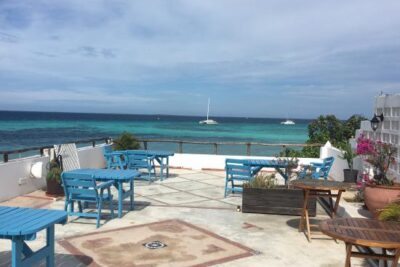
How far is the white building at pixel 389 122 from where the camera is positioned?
22.2 ft

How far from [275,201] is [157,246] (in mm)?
2539

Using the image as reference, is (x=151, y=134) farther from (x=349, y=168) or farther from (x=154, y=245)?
(x=154, y=245)

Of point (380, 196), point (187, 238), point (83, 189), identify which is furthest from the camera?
point (83, 189)

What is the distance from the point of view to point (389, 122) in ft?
23.7

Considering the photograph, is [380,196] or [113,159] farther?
[113,159]

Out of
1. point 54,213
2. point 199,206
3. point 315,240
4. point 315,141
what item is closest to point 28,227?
point 54,213

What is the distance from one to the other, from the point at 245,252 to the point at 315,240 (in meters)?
1.15

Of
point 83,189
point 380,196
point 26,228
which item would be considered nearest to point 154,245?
point 83,189

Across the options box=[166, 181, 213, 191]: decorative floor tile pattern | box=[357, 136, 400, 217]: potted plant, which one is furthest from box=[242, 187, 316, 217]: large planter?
box=[166, 181, 213, 191]: decorative floor tile pattern

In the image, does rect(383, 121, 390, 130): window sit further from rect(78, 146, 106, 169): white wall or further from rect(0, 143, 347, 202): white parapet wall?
rect(78, 146, 106, 169): white wall

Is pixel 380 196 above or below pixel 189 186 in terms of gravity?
above

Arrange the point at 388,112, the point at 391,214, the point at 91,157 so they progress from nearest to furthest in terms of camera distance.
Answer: the point at 391,214
the point at 388,112
the point at 91,157

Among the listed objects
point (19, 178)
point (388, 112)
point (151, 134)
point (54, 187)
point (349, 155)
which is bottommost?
point (151, 134)

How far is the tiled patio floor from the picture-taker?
473 centimetres
